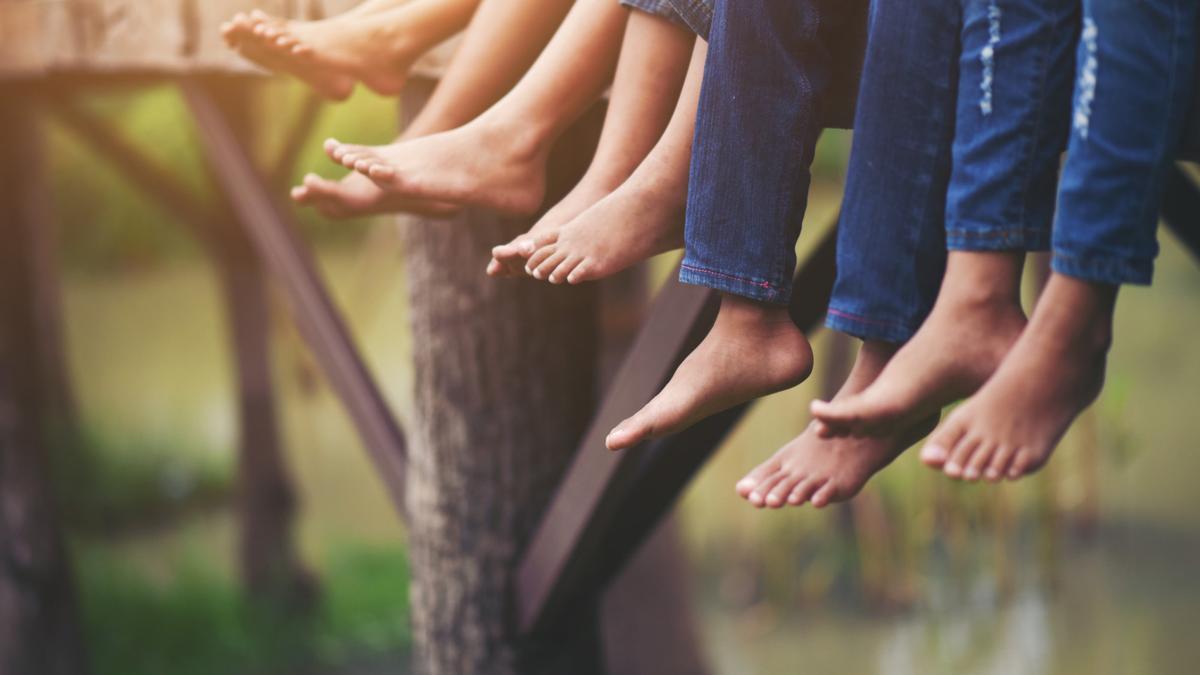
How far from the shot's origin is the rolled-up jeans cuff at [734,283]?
46.4 inches

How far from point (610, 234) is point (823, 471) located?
321 millimetres

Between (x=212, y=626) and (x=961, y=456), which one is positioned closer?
(x=961, y=456)

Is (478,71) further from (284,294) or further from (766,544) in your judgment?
(766,544)

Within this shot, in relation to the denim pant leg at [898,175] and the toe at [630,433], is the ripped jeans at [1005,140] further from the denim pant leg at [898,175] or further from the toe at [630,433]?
the toe at [630,433]

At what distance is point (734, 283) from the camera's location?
1.18 metres

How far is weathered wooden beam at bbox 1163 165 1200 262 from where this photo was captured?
7.09ft

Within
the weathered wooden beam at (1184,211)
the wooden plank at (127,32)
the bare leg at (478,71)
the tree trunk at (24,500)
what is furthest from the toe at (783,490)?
the tree trunk at (24,500)

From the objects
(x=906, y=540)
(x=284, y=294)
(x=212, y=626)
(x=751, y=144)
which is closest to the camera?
(x=751, y=144)

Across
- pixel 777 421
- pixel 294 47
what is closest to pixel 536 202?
pixel 294 47

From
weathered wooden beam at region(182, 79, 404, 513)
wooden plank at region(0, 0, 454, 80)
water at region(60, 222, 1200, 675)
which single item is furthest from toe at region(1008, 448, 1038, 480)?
water at region(60, 222, 1200, 675)

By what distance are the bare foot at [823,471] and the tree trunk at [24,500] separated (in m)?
3.03

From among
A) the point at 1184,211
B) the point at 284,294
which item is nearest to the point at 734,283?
the point at 1184,211

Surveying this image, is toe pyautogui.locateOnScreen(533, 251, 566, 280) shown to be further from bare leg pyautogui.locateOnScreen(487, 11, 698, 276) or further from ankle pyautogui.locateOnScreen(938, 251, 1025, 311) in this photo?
ankle pyautogui.locateOnScreen(938, 251, 1025, 311)

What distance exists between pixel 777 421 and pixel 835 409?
5591mm
